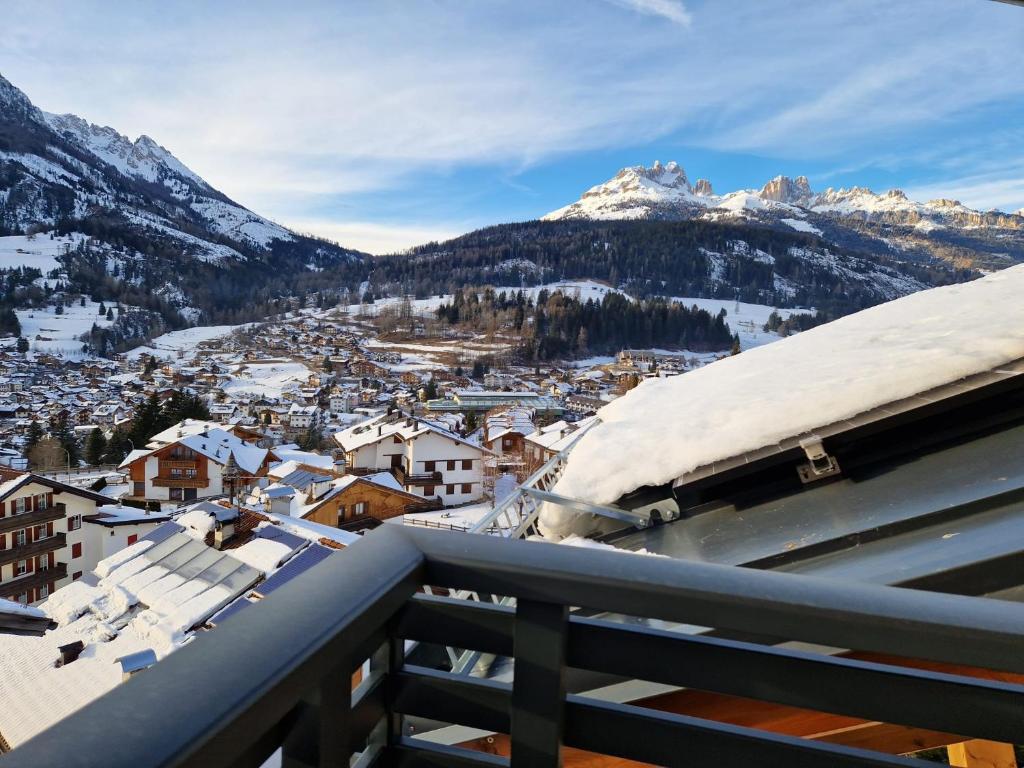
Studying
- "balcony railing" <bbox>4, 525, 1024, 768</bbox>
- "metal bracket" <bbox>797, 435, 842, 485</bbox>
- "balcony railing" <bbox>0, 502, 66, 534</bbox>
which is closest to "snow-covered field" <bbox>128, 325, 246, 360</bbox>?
"balcony railing" <bbox>0, 502, 66, 534</bbox>

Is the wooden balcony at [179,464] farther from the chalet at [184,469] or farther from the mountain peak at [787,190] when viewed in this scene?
the mountain peak at [787,190]

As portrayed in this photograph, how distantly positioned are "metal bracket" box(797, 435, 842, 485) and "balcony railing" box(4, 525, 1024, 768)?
2.67 feet

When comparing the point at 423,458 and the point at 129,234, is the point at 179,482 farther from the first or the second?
the point at 129,234

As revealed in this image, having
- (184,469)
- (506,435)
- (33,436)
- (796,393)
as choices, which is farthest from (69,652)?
(33,436)

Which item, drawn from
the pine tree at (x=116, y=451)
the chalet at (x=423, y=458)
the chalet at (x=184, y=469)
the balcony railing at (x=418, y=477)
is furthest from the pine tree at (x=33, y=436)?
the balcony railing at (x=418, y=477)

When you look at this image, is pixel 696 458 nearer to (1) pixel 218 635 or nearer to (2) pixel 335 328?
(1) pixel 218 635

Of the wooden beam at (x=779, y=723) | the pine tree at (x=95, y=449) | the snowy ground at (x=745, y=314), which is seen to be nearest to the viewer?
the wooden beam at (x=779, y=723)

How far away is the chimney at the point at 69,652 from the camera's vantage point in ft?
15.6

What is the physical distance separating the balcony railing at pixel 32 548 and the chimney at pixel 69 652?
491 cm

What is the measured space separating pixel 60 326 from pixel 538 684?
63.8 m

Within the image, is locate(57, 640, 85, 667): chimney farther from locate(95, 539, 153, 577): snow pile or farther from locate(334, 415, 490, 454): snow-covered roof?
locate(334, 415, 490, 454): snow-covered roof

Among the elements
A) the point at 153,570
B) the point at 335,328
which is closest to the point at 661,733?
the point at 153,570

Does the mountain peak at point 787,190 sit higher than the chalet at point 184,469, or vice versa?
the mountain peak at point 787,190

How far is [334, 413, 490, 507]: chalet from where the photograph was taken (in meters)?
14.6
